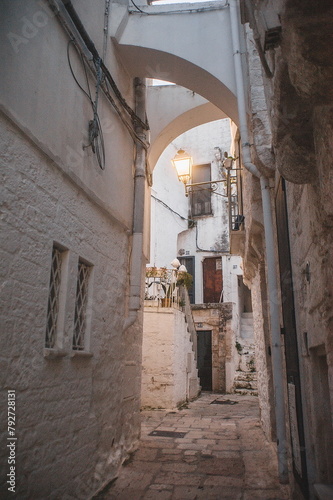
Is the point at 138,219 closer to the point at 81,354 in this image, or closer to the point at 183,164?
the point at 81,354

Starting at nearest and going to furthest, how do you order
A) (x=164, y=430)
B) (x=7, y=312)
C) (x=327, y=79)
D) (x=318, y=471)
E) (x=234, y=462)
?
→ (x=327, y=79) < (x=318, y=471) < (x=7, y=312) < (x=234, y=462) < (x=164, y=430)

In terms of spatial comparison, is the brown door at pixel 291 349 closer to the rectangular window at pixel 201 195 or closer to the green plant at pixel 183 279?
the green plant at pixel 183 279

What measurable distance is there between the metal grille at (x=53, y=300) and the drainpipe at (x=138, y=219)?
187cm

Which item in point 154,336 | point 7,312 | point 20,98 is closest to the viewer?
point 7,312

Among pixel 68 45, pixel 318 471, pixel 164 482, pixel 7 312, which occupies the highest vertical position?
pixel 68 45

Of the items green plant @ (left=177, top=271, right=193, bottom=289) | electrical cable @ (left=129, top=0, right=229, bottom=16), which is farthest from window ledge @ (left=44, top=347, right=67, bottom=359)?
green plant @ (left=177, top=271, right=193, bottom=289)

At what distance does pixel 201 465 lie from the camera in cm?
493

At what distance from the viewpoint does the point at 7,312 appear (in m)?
2.66

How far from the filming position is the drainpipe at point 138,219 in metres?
5.39

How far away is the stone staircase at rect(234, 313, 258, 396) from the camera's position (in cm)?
1336

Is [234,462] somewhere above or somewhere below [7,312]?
below

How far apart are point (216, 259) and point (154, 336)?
10028 mm

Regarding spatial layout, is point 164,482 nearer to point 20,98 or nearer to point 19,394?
point 19,394

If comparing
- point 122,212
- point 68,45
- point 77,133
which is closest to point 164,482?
point 122,212
